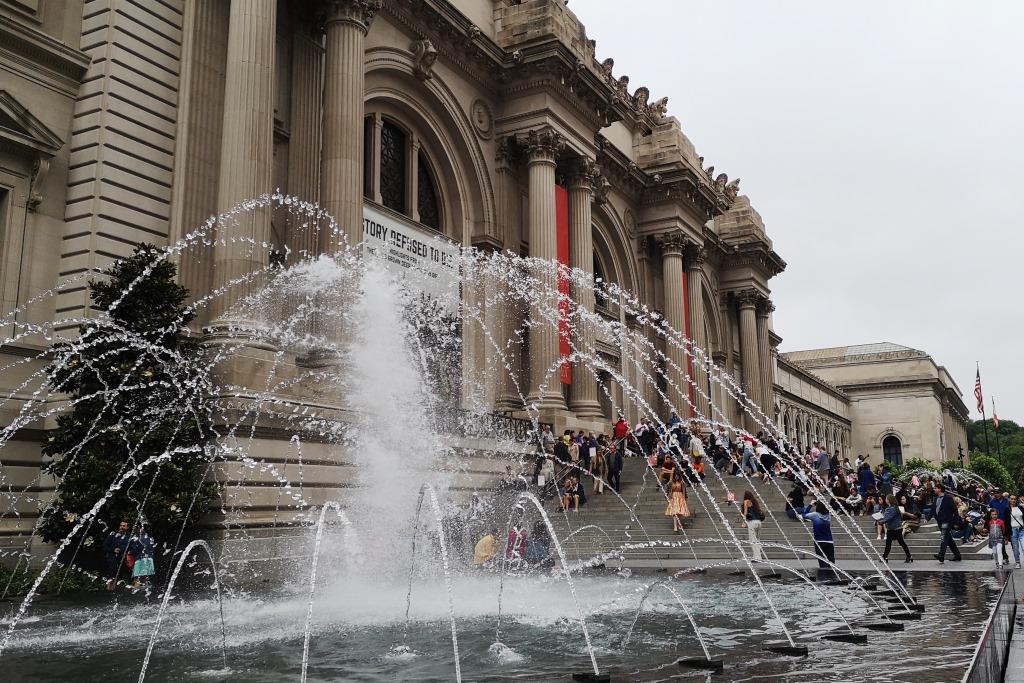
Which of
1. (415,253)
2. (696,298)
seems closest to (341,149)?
(415,253)

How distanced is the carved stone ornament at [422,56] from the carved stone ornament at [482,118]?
10.6 feet

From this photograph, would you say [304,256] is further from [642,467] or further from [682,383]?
[682,383]

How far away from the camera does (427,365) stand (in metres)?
26.7

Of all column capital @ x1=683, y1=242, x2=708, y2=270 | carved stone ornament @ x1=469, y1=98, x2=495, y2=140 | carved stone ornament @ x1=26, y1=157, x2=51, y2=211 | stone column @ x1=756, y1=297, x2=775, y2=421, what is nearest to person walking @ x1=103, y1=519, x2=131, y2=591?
carved stone ornament @ x1=26, y1=157, x2=51, y2=211

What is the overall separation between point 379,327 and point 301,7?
884cm

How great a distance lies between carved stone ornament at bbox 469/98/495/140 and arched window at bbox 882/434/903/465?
78.2 meters

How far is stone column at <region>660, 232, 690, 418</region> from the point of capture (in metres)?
41.0

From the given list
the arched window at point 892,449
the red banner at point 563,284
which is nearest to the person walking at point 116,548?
the red banner at point 563,284

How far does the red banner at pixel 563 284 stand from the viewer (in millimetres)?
29327

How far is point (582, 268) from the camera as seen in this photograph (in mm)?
32000

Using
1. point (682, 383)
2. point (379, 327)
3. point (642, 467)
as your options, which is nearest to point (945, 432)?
point (682, 383)

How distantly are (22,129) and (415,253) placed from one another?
1155 cm

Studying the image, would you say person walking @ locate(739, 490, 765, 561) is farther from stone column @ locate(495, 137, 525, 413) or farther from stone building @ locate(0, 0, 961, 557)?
stone column @ locate(495, 137, 525, 413)

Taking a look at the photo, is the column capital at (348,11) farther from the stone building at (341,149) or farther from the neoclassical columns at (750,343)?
the neoclassical columns at (750,343)
